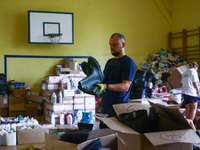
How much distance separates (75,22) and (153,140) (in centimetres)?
742

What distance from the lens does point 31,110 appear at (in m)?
7.24

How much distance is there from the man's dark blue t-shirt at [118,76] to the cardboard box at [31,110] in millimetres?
5238

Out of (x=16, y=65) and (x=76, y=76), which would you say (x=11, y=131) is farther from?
(x=16, y=65)

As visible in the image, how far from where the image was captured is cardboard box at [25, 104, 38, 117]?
719 centimetres

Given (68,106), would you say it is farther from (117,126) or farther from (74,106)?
(117,126)

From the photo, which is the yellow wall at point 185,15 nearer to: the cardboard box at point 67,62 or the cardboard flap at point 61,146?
the cardboard box at point 67,62

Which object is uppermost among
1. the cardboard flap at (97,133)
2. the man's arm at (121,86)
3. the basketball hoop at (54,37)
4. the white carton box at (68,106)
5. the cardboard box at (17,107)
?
the basketball hoop at (54,37)

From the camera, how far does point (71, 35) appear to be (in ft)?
25.2

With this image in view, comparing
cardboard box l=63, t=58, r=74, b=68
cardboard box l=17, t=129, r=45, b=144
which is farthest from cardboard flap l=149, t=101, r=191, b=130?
cardboard box l=63, t=58, r=74, b=68

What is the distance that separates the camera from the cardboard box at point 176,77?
24.8 ft

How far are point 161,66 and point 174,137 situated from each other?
7.53m

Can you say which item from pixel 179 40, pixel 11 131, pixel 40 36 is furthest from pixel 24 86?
pixel 179 40

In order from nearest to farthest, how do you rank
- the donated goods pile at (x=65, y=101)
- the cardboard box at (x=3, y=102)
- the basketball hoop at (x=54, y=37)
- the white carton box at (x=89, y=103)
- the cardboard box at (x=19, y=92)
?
the donated goods pile at (x=65, y=101) < the white carton box at (x=89, y=103) < the cardboard box at (x=3, y=102) < the cardboard box at (x=19, y=92) < the basketball hoop at (x=54, y=37)

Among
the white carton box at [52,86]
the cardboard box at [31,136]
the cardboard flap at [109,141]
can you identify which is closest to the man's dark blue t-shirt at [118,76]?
the cardboard flap at [109,141]
